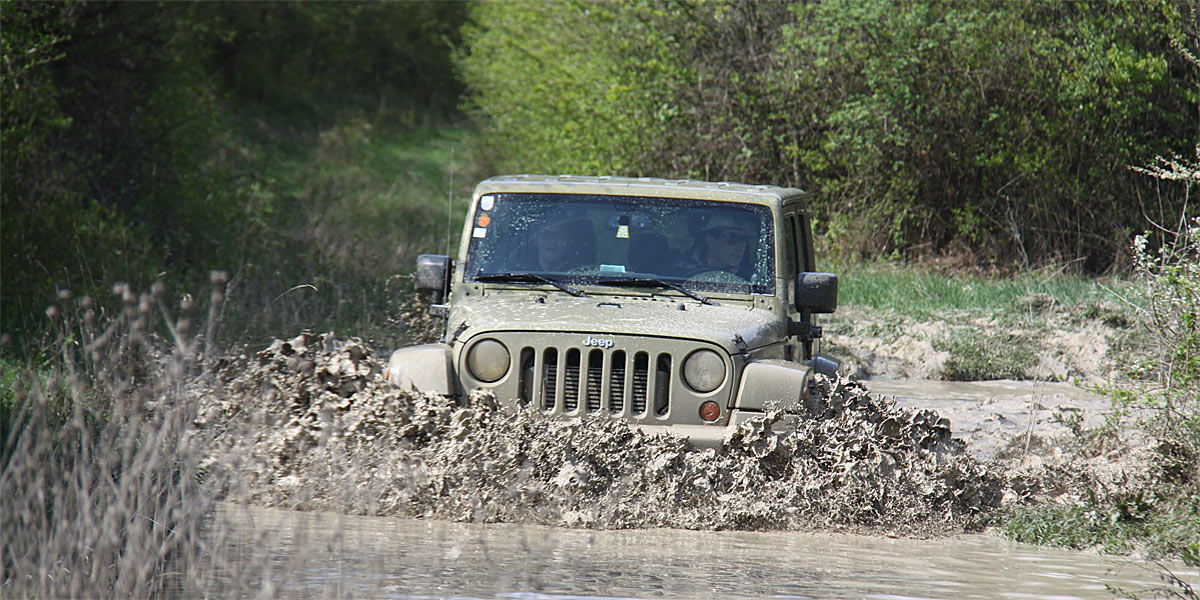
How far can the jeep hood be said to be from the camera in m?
6.37

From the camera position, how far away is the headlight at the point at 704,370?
250 inches

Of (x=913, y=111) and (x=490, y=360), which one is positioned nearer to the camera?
(x=490, y=360)

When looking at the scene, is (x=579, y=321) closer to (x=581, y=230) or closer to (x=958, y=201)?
(x=581, y=230)

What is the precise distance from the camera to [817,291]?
6.83 metres

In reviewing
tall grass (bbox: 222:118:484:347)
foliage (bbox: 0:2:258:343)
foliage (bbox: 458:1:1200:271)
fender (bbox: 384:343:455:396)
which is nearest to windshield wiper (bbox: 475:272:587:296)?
tall grass (bbox: 222:118:484:347)

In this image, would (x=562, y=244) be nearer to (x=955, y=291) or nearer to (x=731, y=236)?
(x=731, y=236)

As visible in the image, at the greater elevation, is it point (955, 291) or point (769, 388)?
point (769, 388)

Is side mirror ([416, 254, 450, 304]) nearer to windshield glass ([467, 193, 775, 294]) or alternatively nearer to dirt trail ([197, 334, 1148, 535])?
windshield glass ([467, 193, 775, 294])

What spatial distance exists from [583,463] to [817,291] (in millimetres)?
1495

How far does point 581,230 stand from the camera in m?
7.21

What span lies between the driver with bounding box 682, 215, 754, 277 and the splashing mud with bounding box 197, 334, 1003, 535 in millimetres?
864

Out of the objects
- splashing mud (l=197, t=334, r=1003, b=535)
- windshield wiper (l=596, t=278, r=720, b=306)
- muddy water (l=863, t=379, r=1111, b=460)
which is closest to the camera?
splashing mud (l=197, t=334, r=1003, b=535)

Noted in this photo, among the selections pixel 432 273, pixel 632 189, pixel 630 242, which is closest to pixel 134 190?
pixel 432 273

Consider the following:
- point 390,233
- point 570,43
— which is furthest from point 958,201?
point 390,233
